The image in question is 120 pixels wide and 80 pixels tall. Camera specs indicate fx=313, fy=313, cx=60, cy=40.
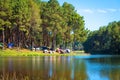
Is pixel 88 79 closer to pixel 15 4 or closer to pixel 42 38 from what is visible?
pixel 15 4

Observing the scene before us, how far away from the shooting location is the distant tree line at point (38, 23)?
88.4 meters

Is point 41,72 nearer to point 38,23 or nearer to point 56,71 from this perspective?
point 56,71

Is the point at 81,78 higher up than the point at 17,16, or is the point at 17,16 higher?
the point at 17,16

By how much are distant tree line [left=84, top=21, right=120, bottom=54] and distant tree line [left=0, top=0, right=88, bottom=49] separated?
1922 cm

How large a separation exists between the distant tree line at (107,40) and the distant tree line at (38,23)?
19.2m

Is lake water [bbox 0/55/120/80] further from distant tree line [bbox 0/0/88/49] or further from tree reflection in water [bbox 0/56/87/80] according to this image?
distant tree line [bbox 0/0/88/49]

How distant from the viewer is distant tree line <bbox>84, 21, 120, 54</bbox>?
490 feet

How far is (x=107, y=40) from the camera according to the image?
170 m

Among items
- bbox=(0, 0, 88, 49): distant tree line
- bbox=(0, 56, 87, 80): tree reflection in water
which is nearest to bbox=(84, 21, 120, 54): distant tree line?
bbox=(0, 0, 88, 49): distant tree line

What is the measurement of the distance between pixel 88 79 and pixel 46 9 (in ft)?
273

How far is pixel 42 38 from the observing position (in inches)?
4697

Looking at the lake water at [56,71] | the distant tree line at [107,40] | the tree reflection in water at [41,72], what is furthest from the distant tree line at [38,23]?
the tree reflection in water at [41,72]

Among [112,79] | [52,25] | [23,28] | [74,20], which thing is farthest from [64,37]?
[112,79]

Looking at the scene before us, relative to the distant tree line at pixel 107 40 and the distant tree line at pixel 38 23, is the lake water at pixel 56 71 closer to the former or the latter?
the distant tree line at pixel 38 23
